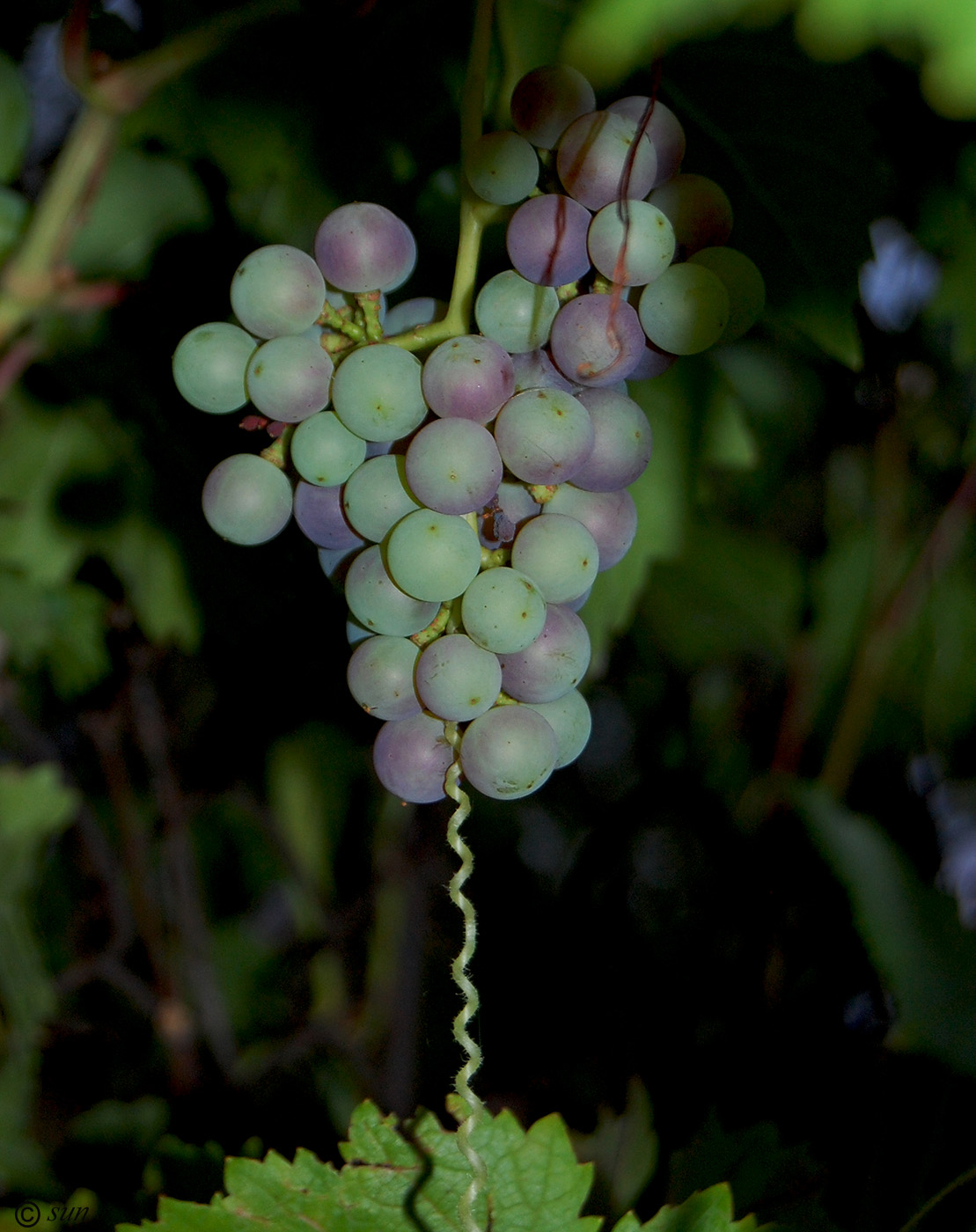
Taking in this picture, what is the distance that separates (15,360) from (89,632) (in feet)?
1.49

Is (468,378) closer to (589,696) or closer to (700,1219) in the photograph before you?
(700,1219)

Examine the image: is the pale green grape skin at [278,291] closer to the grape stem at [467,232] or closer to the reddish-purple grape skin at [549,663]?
the grape stem at [467,232]

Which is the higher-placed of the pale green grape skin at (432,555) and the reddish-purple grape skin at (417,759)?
the pale green grape skin at (432,555)

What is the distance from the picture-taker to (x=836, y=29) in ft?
0.76

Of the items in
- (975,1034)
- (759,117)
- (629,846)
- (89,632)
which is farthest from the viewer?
(629,846)

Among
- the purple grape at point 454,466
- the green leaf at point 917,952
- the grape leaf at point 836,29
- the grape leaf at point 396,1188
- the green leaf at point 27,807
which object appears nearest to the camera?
the grape leaf at point 836,29

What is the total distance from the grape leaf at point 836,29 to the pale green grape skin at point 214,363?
0.67ft

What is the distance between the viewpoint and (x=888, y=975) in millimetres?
713

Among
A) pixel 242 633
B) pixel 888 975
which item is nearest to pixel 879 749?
pixel 888 975

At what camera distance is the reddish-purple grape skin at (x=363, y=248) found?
40 cm

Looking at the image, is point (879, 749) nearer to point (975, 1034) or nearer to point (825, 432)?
point (825, 432)

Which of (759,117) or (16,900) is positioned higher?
(759,117)

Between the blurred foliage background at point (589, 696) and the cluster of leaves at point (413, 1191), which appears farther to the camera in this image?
the blurred foliage background at point (589, 696)

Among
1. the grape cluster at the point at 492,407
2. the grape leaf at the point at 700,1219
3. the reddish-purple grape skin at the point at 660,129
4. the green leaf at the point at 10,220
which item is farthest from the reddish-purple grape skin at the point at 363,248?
the grape leaf at the point at 700,1219
